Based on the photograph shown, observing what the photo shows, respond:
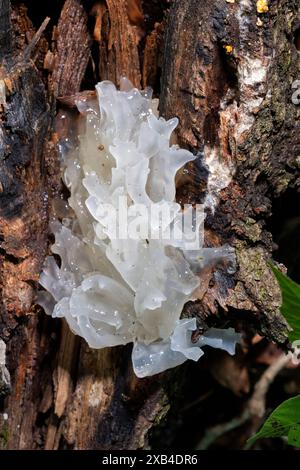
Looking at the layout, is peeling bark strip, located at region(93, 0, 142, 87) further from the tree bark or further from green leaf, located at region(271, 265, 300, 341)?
green leaf, located at region(271, 265, 300, 341)

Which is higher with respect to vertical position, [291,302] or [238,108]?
[238,108]

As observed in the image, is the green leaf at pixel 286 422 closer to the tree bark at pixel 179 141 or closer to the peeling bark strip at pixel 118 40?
the tree bark at pixel 179 141

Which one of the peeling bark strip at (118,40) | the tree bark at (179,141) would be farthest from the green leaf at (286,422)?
the peeling bark strip at (118,40)

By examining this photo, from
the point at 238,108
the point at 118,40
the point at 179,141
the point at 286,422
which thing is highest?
the point at 118,40

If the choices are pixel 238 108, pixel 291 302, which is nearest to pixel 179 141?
pixel 238 108

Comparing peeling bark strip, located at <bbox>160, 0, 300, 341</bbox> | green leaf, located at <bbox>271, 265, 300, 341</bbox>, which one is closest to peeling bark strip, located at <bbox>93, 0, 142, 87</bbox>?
peeling bark strip, located at <bbox>160, 0, 300, 341</bbox>

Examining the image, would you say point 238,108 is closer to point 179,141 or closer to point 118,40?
point 179,141

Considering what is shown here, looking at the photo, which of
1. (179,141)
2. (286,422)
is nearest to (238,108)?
(179,141)

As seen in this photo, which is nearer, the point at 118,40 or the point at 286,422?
the point at 286,422
